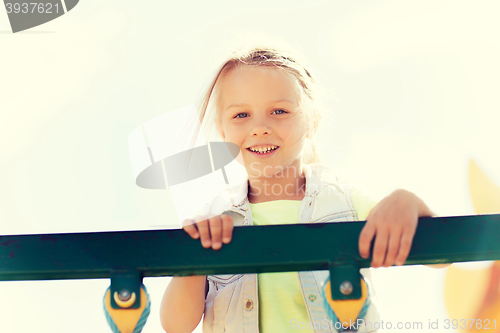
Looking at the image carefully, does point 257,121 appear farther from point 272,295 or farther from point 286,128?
point 272,295

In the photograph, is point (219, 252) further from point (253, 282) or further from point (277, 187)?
point (277, 187)

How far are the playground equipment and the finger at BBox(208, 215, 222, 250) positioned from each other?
1cm

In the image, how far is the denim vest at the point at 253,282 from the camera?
1527 mm

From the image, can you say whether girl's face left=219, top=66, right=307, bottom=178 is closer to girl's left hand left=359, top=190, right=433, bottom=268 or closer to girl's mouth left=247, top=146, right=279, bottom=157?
girl's mouth left=247, top=146, right=279, bottom=157

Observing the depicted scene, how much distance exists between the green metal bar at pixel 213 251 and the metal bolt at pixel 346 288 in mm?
28

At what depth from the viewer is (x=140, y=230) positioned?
76 cm

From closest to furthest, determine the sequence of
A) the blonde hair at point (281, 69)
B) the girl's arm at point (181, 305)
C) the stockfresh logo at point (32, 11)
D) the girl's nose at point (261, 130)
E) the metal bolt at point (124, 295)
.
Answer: the metal bolt at point (124, 295), the girl's arm at point (181, 305), the stockfresh logo at point (32, 11), the girl's nose at point (261, 130), the blonde hair at point (281, 69)

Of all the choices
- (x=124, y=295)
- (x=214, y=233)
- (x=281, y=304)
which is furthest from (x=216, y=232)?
(x=281, y=304)

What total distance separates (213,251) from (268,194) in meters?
1.16

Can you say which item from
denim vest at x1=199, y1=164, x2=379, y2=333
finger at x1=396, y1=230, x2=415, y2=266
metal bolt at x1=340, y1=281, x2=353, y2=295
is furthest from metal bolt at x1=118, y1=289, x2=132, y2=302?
denim vest at x1=199, y1=164, x2=379, y2=333

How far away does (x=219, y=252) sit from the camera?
0.76 m

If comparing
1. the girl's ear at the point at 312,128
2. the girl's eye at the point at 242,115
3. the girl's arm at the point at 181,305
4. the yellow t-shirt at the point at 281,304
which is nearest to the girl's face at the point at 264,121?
the girl's eye at the point at 242,115

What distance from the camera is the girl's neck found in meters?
1.90

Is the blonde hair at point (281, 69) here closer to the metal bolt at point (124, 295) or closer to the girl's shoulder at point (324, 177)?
the girl's shoulder at point (324, 177)
